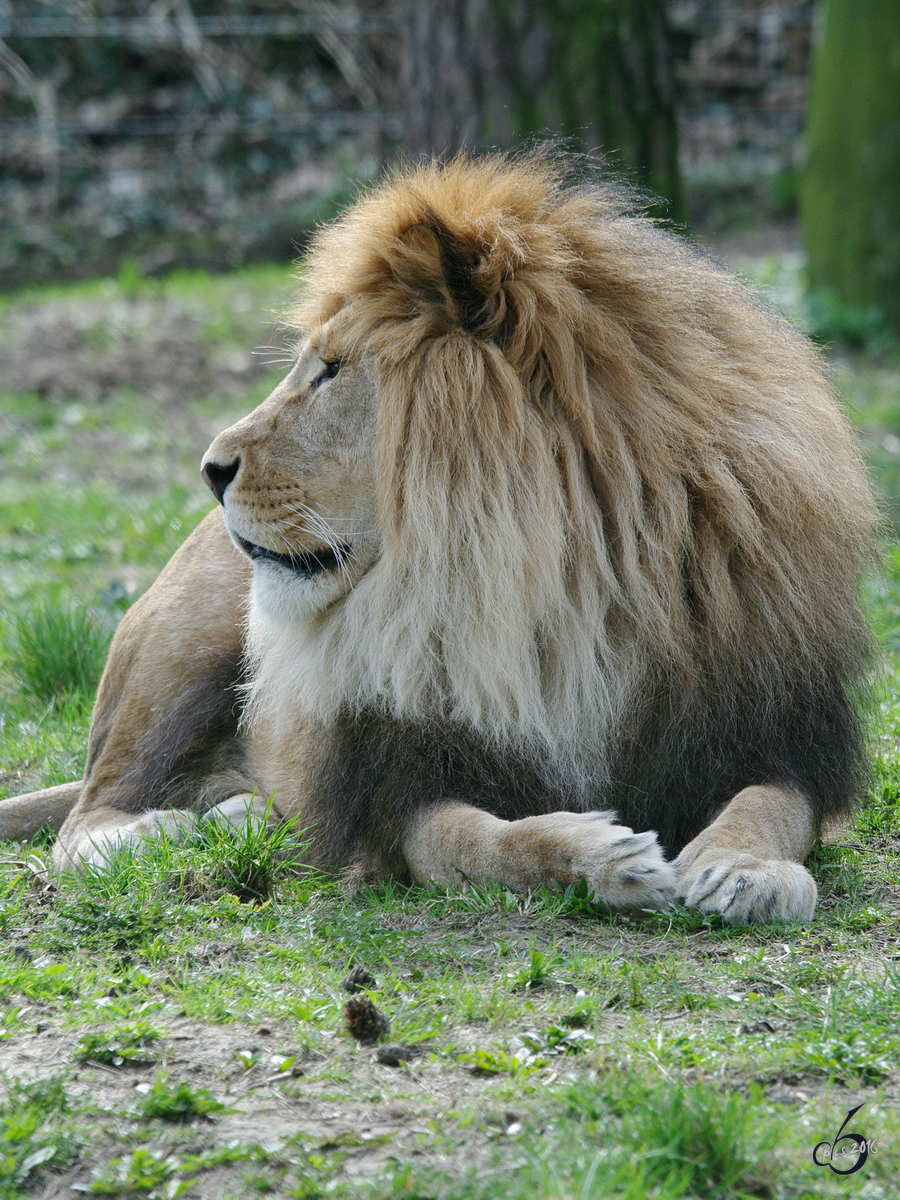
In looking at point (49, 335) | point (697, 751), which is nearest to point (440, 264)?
point (697, 751)

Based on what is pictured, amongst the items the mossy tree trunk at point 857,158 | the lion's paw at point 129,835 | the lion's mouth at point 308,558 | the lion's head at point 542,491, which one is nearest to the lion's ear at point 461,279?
the lion's head at point 542,491

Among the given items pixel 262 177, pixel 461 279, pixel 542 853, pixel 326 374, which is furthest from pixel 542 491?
pixel 262 177

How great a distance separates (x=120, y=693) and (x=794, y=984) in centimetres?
205

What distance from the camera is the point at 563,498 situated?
275 cm

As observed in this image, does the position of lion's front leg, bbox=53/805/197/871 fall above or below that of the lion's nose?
below

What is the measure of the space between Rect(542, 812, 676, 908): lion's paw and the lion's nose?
3.67ft

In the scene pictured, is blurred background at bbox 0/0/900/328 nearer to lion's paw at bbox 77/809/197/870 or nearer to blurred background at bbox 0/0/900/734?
blurred background at bbox 0/0/900/734

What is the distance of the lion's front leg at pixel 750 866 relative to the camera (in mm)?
2467

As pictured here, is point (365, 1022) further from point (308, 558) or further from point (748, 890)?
point (308, 558)

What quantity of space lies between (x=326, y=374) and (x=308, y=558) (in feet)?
1.39

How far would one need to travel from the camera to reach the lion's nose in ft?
9.80

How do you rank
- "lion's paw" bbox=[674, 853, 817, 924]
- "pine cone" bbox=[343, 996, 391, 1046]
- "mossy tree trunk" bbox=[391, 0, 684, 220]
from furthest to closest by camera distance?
"mossy tree trunk" bbox=[391, 0, 684, 220] < "lion's paw" bbox=[674, 853, 817, 924] < "pine cone" bbox=[343, 996, 391, 1046]

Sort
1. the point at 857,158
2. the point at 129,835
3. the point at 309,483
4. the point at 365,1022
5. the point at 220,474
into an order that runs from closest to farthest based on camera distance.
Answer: the point at 365,1022 → the point at 309,483 → the point at 220,474 → the point at 129,835 → the point at 857,158

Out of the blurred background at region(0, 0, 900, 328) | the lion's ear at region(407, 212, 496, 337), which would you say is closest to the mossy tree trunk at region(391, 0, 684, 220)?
the lion's ear at region(407, 212, 496, 337)
